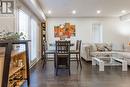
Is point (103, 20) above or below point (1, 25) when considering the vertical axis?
above

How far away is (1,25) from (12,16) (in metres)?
0.32

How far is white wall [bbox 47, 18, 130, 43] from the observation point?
10.7 m

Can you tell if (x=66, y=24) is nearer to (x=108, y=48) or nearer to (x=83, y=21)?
(x=83, y=21)

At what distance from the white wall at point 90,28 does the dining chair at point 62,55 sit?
448cm

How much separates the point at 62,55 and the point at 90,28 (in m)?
5.10

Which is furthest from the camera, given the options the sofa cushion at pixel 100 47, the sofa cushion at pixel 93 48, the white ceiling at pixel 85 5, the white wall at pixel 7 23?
the sofa cushion at pixel 100 47

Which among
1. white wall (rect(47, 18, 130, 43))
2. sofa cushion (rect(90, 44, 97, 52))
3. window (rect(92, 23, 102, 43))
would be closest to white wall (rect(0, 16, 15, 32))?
sofa cushion (rect(90, 44, 97, 52))

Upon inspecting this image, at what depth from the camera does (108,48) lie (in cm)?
956

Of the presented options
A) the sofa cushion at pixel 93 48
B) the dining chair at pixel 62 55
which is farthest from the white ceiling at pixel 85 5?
the sofa cushion at pixel 93 48

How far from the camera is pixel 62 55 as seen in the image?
6.11m

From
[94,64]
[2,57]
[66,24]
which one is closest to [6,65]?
[2,57]

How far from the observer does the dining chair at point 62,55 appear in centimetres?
608

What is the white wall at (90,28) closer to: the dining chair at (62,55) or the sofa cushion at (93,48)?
the sofa cushion at (93,48)

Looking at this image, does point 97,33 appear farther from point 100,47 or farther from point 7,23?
point 7,23
